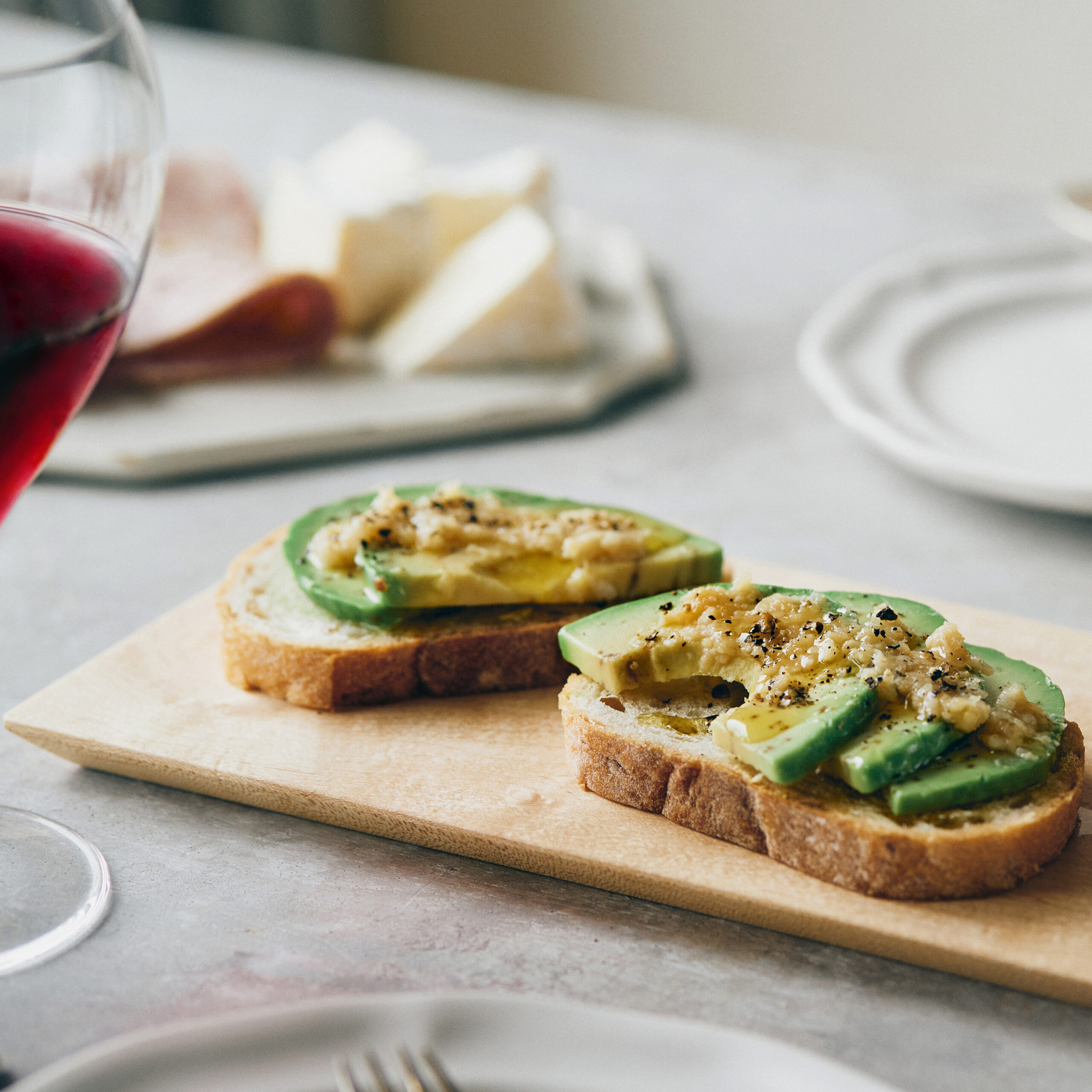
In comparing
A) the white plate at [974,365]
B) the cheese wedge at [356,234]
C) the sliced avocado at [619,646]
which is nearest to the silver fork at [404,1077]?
the sliced avocado at [619,646]

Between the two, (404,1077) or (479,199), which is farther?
Result: (479,199)

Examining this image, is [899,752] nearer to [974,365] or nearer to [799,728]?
[799,728]

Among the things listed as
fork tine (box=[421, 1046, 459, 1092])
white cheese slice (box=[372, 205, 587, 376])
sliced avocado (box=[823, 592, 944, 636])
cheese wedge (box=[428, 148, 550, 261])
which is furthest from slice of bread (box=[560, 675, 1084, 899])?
cheese wedge (box=[428, 148, 550, 261])

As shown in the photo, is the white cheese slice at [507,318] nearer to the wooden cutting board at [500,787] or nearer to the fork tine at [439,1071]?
the wooden cutting board at [500,787]

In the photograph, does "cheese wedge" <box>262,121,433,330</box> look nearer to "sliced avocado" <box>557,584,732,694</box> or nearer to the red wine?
"sliced avocado" <box>557,584,732,694</box>

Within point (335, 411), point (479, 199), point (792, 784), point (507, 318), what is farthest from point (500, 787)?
point (479, 199)

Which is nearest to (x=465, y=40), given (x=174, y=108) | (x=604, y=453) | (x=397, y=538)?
(x=174, y=108)
